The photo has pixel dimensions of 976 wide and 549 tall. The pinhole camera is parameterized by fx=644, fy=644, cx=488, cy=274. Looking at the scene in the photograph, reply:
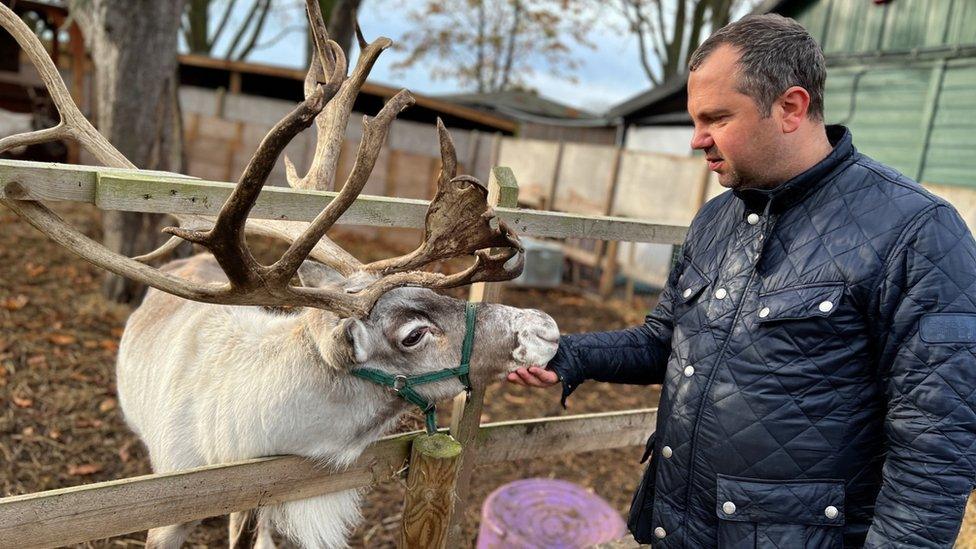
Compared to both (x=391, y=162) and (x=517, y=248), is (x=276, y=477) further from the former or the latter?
(x=391, y=162)

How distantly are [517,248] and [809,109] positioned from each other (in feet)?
3.27

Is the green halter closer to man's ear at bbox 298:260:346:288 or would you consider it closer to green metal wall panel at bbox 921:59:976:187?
man's ear at bbox 298:260:346:288

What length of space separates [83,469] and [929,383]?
4.22 metres

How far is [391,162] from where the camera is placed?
11.9m

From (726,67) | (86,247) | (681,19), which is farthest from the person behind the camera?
(681,19)

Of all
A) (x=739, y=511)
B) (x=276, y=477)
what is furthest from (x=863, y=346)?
(x=276, y=477)

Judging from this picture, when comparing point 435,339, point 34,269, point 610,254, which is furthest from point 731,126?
point 610,254

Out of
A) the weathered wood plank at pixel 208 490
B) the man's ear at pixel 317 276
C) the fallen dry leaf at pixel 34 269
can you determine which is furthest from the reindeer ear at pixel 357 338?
the fallen dry leaf at pixel 34 269

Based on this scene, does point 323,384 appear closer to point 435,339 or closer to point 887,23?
point 435,339

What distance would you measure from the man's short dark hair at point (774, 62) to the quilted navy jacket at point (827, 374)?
0.69 ft

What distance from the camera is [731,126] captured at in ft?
5.62

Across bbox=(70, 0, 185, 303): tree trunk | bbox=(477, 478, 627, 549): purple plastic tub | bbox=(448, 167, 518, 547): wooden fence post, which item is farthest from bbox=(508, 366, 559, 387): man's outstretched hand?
bbox=(70, 0, 185, 303): tree trunk

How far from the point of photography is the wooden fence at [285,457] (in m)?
1.68

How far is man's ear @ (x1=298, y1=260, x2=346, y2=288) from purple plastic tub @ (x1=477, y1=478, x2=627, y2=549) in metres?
1.56
